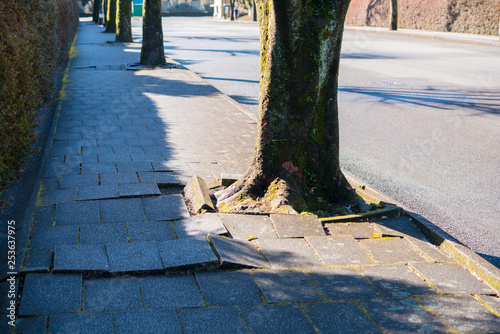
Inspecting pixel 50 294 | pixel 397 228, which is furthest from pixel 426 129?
pixel 50 294

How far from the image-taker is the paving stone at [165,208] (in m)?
4.38

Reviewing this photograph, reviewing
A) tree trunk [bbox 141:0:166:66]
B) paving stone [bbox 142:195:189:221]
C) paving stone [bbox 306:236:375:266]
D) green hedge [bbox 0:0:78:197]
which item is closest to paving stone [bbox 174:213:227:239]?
paving stone [bbox 142:195:189:221]

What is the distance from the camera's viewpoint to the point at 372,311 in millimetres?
3016

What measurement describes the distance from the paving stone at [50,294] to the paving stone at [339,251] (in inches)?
68.6

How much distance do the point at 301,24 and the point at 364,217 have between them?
179 cm

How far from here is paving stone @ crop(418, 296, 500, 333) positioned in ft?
9.43

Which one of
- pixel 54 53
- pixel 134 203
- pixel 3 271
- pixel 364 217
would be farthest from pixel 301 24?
pixel 54 53

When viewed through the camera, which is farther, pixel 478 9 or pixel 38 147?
pixel 478 9

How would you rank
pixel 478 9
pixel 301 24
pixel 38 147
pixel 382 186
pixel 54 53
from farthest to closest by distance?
1. pixel 478 9
2. pixel 54 53
3. pixel 38 147
4. pixel 382 186
5. pixel 301 24

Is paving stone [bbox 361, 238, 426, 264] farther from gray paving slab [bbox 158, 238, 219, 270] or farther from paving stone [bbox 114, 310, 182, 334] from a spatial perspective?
paving stone [bbox 114, 310, 182, 334]

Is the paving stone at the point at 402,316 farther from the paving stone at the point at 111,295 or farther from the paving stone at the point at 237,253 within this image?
the paving stone at the point at 111,295

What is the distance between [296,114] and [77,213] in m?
2.12

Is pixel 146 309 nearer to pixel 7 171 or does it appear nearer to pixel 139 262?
pixel 139 262

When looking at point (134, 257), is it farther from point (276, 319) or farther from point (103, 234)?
point (276, 319)
